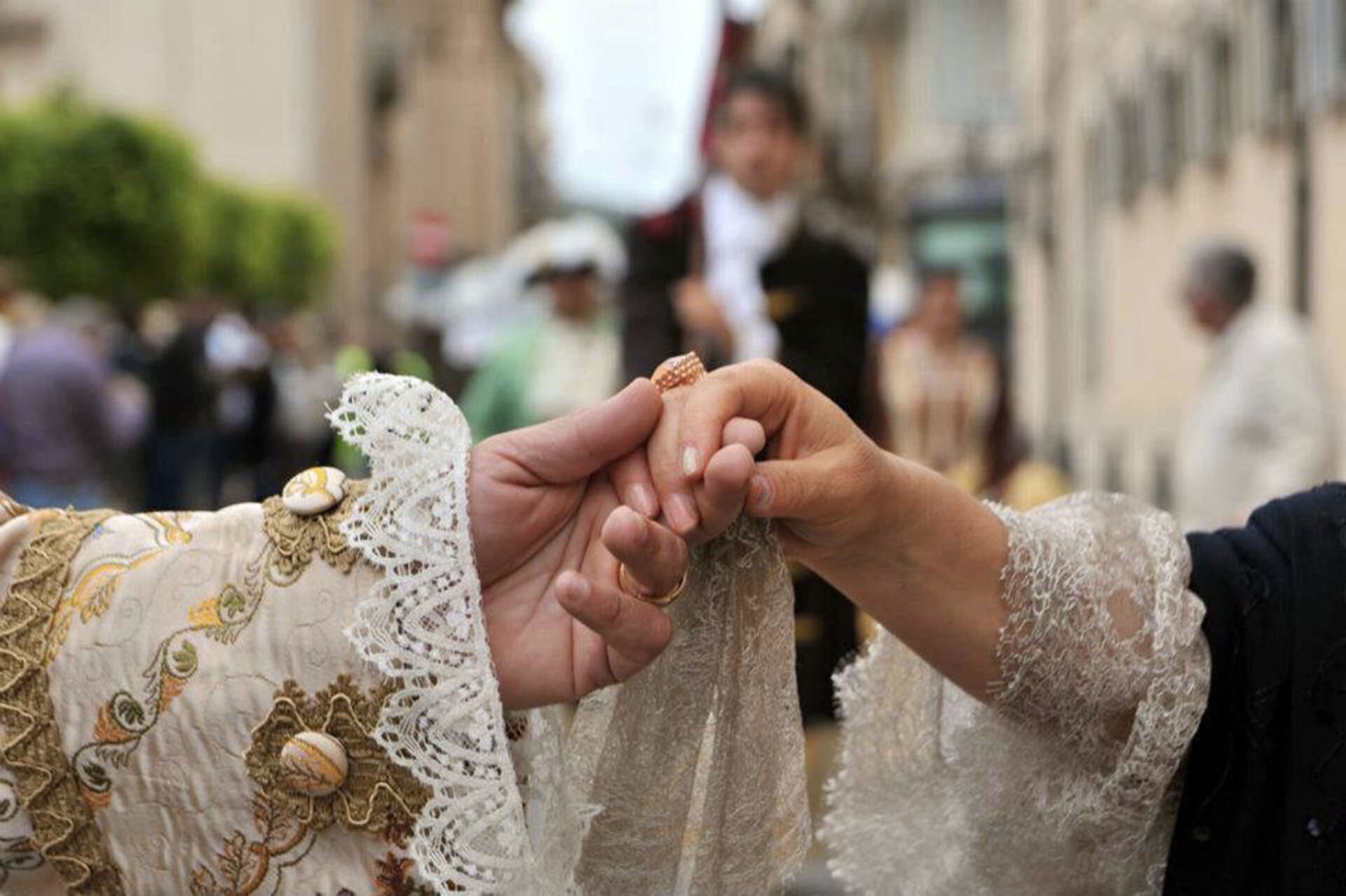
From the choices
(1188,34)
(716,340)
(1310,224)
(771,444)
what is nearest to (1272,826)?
(771,444)

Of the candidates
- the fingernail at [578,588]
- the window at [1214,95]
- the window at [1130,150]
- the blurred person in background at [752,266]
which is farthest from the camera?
the window at [1130,150]

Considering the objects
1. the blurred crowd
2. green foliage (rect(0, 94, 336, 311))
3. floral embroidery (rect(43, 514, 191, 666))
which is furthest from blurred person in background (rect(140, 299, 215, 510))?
floral embroidery (rect(43, 514, 191, 666))

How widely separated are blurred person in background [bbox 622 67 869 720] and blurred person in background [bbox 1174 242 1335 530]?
1.78 m

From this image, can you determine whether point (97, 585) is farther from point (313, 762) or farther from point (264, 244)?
point (264, 244)

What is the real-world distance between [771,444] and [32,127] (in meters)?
23.9

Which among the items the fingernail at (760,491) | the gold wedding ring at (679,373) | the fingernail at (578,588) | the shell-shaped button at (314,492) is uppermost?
the gold wedding ring at (679,373)

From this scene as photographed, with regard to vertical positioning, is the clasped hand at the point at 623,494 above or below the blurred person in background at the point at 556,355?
above

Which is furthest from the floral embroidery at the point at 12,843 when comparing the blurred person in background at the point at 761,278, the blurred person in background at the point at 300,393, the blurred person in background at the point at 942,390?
the blurred person in background at the point at 300,393

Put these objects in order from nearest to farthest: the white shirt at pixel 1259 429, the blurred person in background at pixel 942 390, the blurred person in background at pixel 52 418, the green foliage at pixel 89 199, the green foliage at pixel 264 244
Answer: the white shirt at pixel 1259 429 → the blurred person in background at pixel 942 390 → the blurred person in background at pixel 52 418 → the green foliage at pixel 89 199 → the green foliage at pixel 264 244

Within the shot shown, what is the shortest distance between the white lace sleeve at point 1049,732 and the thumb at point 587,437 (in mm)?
447

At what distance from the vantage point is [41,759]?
1693mm

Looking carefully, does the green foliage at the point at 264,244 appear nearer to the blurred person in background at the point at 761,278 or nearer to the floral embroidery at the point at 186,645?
the blurred person in background at the point at 761,278

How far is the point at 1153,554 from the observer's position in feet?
6.34

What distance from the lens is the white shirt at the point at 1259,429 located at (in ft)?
18.6
